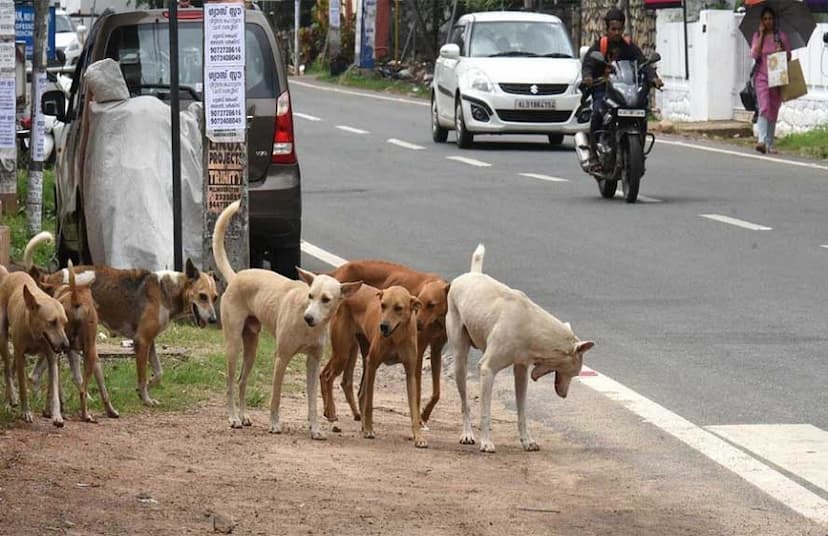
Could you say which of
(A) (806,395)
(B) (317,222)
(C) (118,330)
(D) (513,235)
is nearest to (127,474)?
(C) (118,330)

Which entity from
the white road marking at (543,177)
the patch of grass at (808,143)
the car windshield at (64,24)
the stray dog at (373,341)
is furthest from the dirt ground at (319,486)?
the car windshield at (64,24)

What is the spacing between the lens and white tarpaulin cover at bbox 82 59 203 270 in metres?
12.5

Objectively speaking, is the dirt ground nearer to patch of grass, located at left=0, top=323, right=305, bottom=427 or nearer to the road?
patch of grass, located at left=0, top=323, right=305, bottom=427

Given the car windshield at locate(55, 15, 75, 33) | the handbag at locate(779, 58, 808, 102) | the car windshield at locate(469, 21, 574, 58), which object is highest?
the car windshield at locate(55, 15, 75, 33)

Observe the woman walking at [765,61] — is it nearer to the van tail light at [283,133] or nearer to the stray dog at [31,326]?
the van tail light at [283,133]

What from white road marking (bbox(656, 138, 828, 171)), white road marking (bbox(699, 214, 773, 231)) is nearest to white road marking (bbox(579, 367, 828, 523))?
white road marking (bbox(699, 214, 773, 231))

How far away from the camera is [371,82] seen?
2063 inches

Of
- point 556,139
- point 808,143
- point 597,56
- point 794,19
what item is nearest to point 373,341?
point 597,56

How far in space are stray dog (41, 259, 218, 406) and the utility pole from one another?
6.98 metres

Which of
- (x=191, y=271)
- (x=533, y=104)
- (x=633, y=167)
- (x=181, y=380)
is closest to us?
(x=191, y=271)

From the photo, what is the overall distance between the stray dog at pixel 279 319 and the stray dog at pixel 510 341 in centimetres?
54

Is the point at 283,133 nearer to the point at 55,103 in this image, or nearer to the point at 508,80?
the point at 55,103

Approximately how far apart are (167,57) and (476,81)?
15512 millimetres

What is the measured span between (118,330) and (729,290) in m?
5.67
